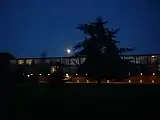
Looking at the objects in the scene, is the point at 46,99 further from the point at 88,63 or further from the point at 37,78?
the point at 88,63

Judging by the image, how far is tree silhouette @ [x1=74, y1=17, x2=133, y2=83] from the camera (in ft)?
66.8

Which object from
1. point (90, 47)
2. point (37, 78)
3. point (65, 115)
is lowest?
point (65, 115)

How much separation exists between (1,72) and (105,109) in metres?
4.30

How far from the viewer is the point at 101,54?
808 inches

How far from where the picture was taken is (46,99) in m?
10.7

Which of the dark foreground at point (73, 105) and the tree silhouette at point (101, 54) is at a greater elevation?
the tree silhouette at point (101, 54)

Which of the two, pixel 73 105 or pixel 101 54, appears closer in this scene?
pixel 73 105

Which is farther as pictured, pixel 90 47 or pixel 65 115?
pixel 90 47

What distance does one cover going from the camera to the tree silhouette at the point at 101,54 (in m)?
20.4

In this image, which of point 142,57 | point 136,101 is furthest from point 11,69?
point 142,57

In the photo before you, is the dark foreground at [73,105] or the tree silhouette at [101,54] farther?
the tree silhouette at [101,54]

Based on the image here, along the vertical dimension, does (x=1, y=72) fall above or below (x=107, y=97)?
above

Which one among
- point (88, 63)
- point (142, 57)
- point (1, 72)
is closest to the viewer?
point (1, 72)

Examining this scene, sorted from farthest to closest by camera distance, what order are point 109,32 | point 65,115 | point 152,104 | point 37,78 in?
point 109,32 → point 37,78 → point 152,104 → point 65,115
